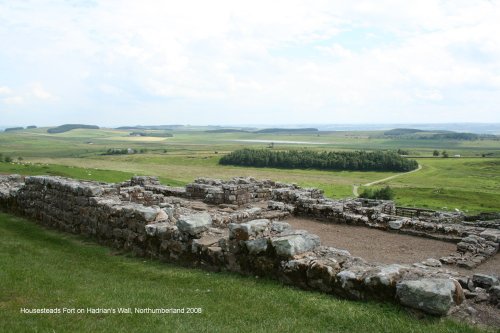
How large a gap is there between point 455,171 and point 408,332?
114 meters

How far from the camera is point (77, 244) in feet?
48.9

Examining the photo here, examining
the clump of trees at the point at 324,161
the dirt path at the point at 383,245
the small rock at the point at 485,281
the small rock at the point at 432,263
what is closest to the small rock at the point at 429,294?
the small rock at the point at 485,281

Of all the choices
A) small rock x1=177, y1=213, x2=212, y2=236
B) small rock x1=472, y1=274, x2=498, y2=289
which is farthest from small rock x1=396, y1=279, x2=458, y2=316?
small rock x1=177, y1=213, x2=212, y2=236

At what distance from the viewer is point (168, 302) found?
8.51 meters

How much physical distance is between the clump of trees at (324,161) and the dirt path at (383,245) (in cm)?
10013

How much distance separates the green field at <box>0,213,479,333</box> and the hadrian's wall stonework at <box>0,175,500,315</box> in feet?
1.30

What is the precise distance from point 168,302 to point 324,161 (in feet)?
368

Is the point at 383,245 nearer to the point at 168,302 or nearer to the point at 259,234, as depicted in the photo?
the point at 259,234

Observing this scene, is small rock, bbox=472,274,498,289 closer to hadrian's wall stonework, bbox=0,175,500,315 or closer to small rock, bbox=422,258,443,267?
hadrian's wall stonework, bbox=0,175,500,315

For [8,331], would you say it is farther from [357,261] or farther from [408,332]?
[357,261]

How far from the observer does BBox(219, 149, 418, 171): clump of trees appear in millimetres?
116250

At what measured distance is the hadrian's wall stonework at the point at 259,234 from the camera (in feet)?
28.1

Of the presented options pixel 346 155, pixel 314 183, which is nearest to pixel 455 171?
pixel 346 155

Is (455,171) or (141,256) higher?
(141,256)
